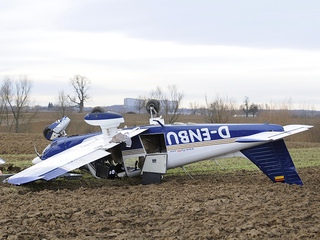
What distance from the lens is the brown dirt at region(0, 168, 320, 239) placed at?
7.06 metres

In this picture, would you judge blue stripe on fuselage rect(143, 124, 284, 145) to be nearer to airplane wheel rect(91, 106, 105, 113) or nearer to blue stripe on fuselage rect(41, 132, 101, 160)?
airplane wheel rect(91, 106, 105, 113)

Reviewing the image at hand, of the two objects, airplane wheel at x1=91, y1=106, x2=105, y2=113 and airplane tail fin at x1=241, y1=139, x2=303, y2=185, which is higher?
airplane wheel at x1=91, y1=106, x2=105, y2=113

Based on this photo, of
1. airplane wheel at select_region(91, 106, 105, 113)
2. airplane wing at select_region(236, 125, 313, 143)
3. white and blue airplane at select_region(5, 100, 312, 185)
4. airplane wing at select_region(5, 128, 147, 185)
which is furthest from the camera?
airplane wheel at select_region(91, 106, 105, 113)

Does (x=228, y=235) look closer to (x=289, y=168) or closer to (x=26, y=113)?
(x=289, y=168)

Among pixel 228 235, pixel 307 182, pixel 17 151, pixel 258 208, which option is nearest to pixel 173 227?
pixel 228 235

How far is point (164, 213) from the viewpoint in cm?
841

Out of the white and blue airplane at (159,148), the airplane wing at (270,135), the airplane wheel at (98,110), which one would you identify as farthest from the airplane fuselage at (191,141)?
the airplane wheel at (98,110)

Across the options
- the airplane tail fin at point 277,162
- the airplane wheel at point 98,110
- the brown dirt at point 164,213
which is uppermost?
the airplane wheel at point 98,110

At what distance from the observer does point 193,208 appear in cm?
862

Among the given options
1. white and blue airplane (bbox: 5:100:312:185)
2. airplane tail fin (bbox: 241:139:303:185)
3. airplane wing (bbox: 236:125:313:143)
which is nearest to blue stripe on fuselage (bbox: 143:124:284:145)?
white and blue airplane (bbox: 5:100:312:185)

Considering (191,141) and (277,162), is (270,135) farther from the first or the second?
(191,141)

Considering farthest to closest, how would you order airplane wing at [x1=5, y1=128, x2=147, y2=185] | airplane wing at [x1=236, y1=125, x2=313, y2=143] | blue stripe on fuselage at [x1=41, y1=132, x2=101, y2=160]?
blue stripe on fuselage at [x1=41, y1=132, x2=101, y2=160] < airplane wing at [x1=236, y1=125, x2=313, y2=143] < airplane wing at [x1=5, y1=128, x2=147, y2=185]

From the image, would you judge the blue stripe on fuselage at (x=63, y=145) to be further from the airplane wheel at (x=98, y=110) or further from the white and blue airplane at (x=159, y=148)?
the airplane wheel at (x=98, y=110)

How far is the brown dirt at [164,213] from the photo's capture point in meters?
7.06
